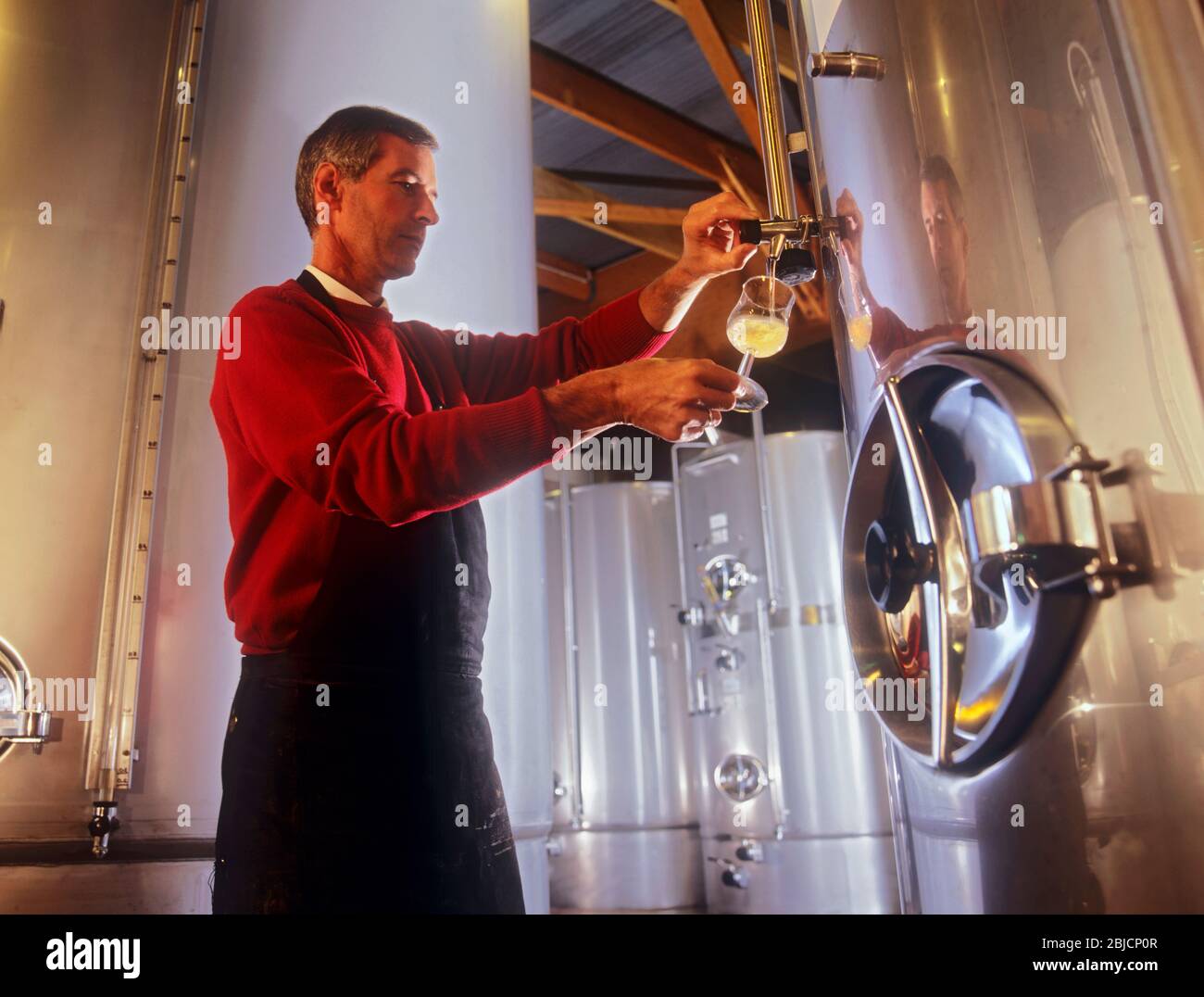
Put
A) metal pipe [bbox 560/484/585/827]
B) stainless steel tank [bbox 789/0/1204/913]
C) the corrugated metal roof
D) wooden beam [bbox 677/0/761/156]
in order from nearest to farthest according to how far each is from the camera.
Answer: stainless steel tank [bbox 789/0/1204/913] → wooden beam [bbox 677/0/761/156] → the corrugated metal roof → metal pipe [bbox 560/484/585/827]

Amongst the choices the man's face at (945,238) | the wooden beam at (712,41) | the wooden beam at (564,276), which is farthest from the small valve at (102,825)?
the wooden beam at (564,276)

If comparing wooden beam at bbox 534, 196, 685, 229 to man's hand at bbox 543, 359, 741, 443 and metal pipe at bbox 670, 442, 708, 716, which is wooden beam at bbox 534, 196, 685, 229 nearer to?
metal pipe at bbox 670, 442, 708, 716

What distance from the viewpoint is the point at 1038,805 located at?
0.86 m

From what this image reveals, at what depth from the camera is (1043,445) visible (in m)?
0.85

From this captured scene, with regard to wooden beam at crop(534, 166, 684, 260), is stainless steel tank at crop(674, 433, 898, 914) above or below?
below

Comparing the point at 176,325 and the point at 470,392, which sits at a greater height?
the point at 176,325

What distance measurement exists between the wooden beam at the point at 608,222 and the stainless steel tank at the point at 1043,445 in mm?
3395

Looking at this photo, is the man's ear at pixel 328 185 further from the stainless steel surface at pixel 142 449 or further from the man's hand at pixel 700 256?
the man's hand at pixel 700 256

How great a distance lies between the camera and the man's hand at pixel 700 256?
4.86 ft

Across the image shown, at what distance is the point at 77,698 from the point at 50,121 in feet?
3.54

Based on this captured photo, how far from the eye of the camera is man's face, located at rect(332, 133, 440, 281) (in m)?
1.61

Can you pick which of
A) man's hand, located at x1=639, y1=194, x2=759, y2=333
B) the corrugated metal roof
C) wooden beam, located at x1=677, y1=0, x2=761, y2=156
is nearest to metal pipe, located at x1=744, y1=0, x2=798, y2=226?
man's hand, located at x1=639, y1=194, x2=759, y2=333
